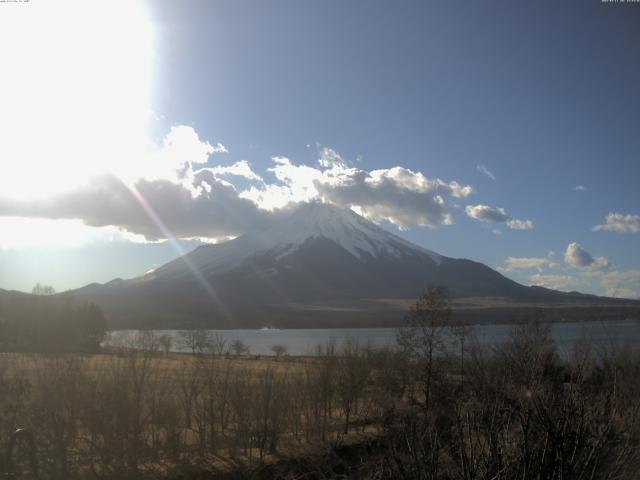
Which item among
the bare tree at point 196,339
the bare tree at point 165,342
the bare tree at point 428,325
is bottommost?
the bare tree at point 196,339

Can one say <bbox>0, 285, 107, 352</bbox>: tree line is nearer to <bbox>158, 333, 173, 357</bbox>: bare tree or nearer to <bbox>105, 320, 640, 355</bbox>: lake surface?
<bbox>105, 320, 640, 355</bbox>: lake surface

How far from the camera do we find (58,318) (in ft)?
230

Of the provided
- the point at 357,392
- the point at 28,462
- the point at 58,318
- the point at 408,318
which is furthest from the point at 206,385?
the point at 58,318

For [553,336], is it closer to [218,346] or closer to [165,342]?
[218,346]

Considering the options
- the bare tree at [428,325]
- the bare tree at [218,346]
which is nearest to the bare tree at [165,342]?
the bare tree at [218,346]

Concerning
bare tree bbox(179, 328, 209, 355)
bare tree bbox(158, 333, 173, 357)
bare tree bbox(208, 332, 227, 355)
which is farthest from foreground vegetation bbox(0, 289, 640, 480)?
bare tree bbox(179, 328, 209, 355)

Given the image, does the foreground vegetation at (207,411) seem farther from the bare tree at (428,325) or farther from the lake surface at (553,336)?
the bare tree at (428,325)

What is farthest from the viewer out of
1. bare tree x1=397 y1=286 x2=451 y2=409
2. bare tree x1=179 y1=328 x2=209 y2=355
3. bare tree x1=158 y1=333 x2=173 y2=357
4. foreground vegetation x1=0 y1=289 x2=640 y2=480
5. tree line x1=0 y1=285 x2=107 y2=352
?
bare tree x1=179 y1=328 x2=209 y2=355

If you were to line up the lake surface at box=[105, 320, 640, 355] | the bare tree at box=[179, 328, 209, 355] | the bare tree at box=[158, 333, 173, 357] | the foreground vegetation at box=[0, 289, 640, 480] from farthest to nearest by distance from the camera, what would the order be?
the bare tree at box=[179, 328, 209, 355], the bare tree at box=[158, 333, 173, 357], the foreground vegetation at box=[0, 289, 640, 480], the lake surface at box=[105, 320, 640, 355]

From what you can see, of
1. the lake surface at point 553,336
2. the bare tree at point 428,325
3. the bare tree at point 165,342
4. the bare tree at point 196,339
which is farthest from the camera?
the bare tree at point 196,339

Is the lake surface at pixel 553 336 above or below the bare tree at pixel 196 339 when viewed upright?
above

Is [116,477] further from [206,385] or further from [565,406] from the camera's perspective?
[565,406]

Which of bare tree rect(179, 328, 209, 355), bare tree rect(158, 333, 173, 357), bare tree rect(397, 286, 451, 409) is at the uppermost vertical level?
bare tree rect(397, 286, 451, 409)

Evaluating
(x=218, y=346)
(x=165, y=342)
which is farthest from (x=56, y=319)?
(x=218, y=346)
